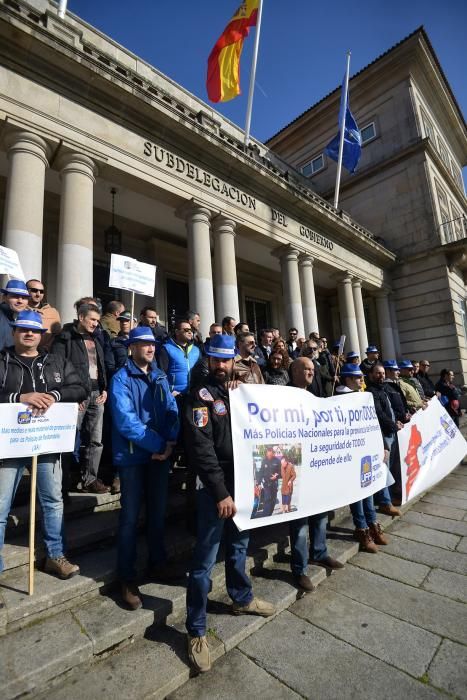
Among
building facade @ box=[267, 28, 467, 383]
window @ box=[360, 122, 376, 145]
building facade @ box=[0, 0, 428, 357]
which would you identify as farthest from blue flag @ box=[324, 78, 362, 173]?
window @ box=[360, 122, 376, 145]

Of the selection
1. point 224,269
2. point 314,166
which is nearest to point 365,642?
point 224,269

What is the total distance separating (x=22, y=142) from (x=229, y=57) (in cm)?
866

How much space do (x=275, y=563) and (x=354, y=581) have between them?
758 mm

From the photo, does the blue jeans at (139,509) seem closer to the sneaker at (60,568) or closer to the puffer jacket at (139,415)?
the puffer jacket at (139,415)

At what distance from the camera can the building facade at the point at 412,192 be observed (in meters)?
17.0

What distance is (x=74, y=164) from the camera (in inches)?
276

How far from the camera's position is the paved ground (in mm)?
2039

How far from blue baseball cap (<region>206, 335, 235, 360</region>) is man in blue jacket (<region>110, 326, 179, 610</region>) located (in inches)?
28.1

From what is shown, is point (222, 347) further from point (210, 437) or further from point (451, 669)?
point (451, 669)

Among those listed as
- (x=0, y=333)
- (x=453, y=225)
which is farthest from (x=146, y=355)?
(x=453, y=225)

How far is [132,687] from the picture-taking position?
197 cm

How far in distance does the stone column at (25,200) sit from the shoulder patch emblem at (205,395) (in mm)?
5043

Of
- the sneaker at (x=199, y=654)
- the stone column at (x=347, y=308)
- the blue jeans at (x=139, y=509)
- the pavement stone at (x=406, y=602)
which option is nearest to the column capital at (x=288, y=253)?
the stone column at (x=347, y=308)

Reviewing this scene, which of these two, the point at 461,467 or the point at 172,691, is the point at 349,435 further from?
the point at 461,467
